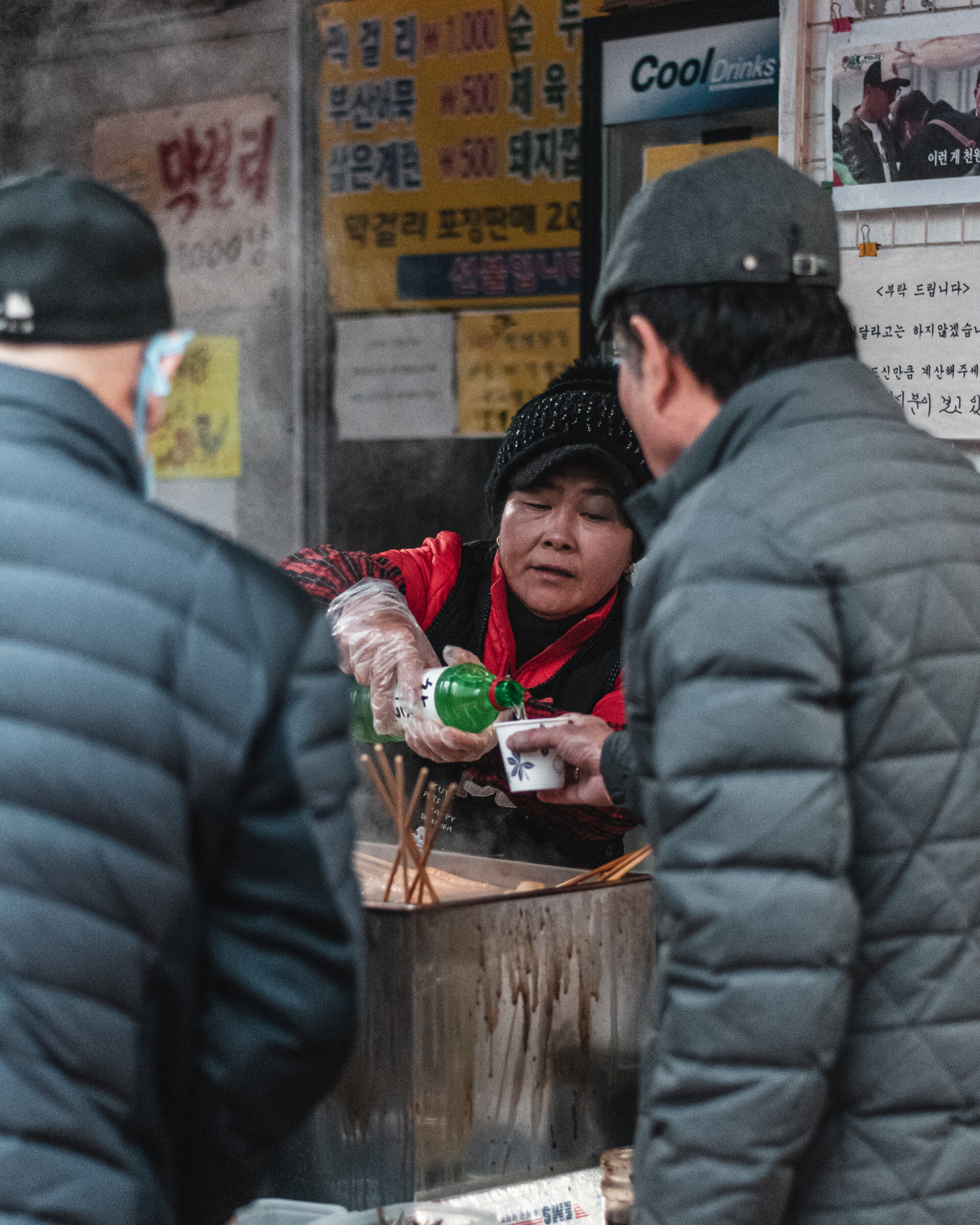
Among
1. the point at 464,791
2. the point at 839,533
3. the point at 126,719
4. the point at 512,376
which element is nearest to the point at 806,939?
the point at 839,533

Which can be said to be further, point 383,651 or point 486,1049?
point 383,651

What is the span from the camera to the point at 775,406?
4.96 feet

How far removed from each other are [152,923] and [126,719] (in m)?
0.18

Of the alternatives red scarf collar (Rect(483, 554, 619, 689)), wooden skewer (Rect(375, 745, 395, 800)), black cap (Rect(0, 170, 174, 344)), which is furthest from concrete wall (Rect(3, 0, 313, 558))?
black cap (Rect(0, 170, 174, 344))

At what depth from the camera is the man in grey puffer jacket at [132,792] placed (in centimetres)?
122

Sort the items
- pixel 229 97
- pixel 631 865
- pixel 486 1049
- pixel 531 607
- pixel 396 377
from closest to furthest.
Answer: pixel 486 1049, pixel 631 865, pixel 531 607, pixel 396 377, pixel 229 97

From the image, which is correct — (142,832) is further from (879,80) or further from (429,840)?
(879,80)

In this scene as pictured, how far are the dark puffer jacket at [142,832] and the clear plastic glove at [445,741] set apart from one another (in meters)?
1.27

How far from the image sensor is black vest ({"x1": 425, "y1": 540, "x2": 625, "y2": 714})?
3.02 meters

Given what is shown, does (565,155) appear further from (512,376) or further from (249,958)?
(249,958)

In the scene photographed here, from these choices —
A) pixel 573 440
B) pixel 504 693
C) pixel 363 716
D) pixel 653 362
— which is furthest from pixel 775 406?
pixel 363 716

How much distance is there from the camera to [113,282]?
4.40ft

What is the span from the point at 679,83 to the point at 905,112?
0.70m

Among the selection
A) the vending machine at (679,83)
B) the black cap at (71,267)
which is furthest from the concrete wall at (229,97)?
the black cap at (71,267)
